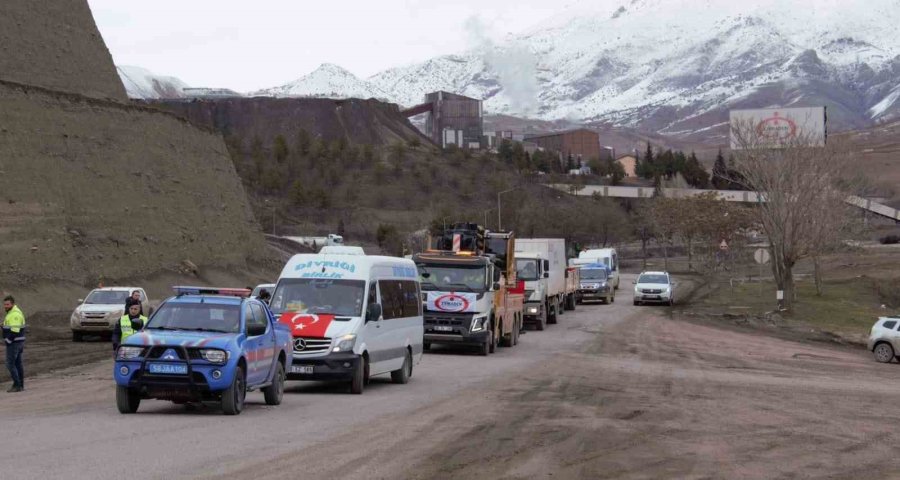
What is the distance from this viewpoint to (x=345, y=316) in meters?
20.6

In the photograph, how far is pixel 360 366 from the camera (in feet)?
66.4

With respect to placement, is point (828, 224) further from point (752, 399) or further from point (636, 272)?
point (636, 272)

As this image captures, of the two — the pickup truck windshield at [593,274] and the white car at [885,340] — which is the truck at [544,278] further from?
the white car at [885,340]

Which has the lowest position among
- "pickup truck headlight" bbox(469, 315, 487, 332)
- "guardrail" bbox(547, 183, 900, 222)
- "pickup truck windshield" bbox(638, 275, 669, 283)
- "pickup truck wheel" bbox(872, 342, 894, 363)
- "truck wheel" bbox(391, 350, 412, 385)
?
"pickup truck wheel" bbox(872, 342, 894, 363)

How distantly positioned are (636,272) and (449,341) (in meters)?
84.3

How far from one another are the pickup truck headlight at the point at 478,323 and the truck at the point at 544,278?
11619 mm

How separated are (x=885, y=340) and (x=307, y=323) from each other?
732 inches

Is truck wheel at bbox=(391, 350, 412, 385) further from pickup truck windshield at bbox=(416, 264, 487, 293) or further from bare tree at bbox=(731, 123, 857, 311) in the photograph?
bare tree at bbox=(731, 123, 857, 311)


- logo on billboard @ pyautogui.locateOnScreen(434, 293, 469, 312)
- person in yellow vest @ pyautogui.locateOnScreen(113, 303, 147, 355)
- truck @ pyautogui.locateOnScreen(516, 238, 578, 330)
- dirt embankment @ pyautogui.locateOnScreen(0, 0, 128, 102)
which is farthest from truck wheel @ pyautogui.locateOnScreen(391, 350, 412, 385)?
dirt embankment @ pyautogui.locateOnScreen(0, 0, 128, 102)

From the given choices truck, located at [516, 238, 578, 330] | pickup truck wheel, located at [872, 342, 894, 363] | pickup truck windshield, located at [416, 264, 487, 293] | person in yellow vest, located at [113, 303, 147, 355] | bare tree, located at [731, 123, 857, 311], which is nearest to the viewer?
person in yellow vest, located at [113, 303, 147, 355]

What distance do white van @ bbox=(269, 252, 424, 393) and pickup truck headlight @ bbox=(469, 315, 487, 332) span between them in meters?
7.48

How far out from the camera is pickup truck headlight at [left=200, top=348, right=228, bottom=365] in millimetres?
16078

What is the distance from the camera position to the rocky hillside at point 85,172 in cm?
5000

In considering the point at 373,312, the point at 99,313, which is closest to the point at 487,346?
the point at 373,312
